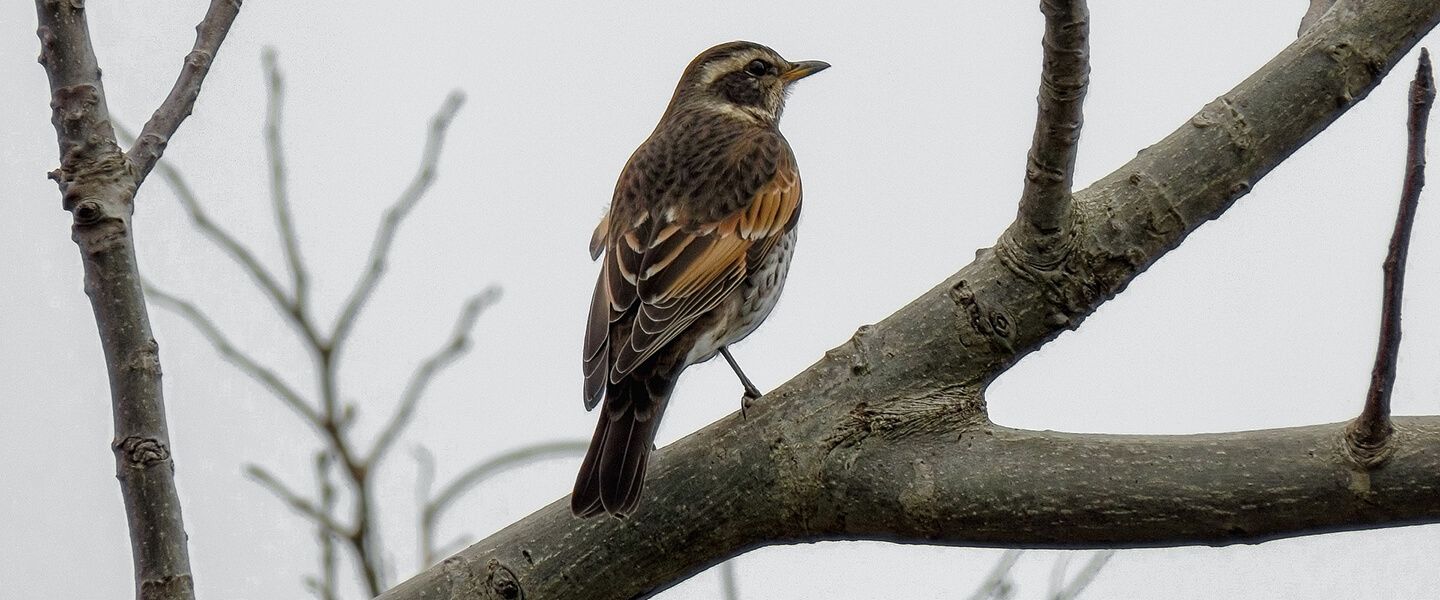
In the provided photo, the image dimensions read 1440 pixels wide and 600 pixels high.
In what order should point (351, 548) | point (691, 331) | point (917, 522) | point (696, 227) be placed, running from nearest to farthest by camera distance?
point (917, 522)
point (351, 548)
point (691, 331)
point (696, 227)

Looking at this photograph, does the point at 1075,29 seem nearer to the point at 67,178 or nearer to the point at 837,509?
the point at 837,509

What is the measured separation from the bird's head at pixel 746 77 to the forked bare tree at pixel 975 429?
3.82m

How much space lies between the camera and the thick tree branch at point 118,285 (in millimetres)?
3227

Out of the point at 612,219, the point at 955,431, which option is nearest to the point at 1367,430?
the point at 955,431


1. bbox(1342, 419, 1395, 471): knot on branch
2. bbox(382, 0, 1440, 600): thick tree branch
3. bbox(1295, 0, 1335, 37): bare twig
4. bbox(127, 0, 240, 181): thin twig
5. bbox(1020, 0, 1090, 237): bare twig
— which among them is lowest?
bbox(1342, 419, 1395, 471): knot on branch

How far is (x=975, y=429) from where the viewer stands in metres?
3.84

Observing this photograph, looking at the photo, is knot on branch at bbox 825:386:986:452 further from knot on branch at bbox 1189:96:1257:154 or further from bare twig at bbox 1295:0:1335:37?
bare twig at bbox 1295:0:1335:37

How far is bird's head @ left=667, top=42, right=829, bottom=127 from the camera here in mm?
7945

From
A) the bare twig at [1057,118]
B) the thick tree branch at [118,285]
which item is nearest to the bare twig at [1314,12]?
the bare twig at [1057,118]

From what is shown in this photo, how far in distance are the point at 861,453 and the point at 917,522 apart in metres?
0.25

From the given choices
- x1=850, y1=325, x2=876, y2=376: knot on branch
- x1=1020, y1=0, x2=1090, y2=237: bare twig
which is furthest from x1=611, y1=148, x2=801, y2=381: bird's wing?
x1=1020, y1=0, x2=1090, y2=237: bare twig

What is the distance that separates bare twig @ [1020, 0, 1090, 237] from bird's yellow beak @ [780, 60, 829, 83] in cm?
426

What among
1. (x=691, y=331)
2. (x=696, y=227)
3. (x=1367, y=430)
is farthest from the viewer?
(x=696, y=227)

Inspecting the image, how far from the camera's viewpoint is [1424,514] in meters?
3.30
